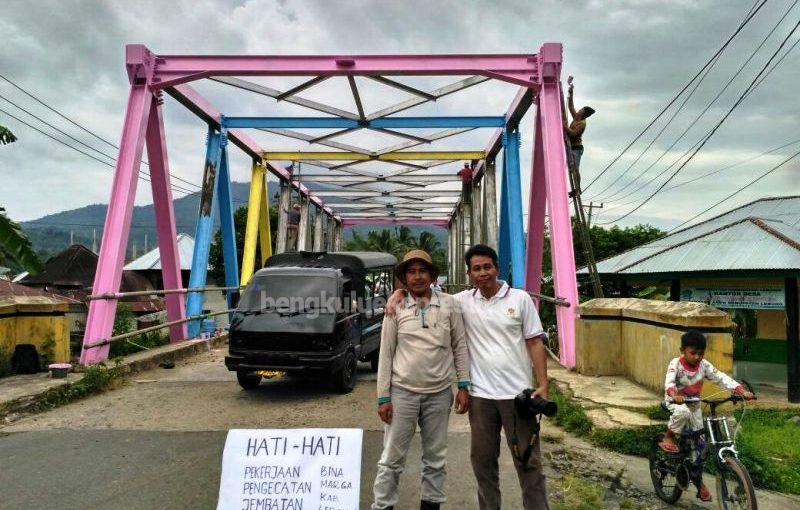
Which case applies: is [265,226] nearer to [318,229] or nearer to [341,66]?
[318,229]

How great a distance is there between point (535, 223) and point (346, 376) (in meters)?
5.77

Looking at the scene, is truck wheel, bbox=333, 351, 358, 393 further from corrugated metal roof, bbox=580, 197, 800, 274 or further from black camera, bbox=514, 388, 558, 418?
corrugated metal roof, bbox=580, 197, 800, 274

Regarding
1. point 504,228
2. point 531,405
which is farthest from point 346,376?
point 504,228

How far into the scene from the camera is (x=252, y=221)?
1593 centimetres

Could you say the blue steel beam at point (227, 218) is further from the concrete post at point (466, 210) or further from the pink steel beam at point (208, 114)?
the concrete post at point (466, 210)

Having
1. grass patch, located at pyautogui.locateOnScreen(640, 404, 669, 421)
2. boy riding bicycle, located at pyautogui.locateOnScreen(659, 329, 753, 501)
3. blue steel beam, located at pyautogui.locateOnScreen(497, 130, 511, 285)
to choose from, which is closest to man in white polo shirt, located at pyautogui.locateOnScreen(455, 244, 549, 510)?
boy riding bicycle, located at pyautogui.locateOnScreen(659, 329, 753, 501)

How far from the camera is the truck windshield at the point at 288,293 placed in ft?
26.6

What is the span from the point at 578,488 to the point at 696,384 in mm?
1155

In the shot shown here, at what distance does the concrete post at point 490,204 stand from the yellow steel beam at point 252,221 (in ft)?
21.1

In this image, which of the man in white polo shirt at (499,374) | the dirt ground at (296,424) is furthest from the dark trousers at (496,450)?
the dirt ground at (296,424)

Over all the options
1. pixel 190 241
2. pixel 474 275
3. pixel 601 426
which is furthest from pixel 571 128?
pixel 190 241

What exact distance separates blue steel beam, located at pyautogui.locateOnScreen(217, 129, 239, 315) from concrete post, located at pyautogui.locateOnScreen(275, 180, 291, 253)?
2120 millimetres

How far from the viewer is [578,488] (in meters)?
4.27

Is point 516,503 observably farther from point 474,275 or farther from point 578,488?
point 474,275
